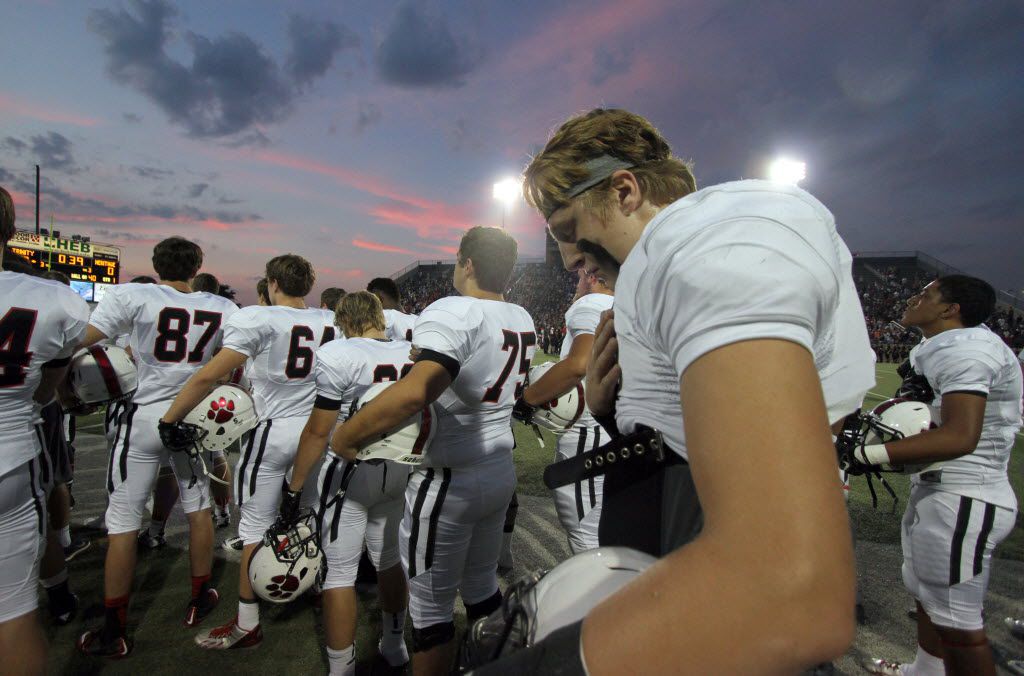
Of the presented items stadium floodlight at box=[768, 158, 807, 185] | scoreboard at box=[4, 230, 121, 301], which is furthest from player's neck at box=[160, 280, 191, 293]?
scoreboard at box=[4, 230, 121, 301]

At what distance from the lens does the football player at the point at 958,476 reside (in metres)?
2.96

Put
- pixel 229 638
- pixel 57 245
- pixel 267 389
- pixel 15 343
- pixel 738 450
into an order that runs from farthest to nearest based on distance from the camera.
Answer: pixel 57 245
pixel 267 389
pixel 229 638
pixel 15 343
pixel 738 450

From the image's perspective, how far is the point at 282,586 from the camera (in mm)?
3008

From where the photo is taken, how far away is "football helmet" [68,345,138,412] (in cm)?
383

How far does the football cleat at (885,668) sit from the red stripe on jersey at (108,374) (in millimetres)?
5527

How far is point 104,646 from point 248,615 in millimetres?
879

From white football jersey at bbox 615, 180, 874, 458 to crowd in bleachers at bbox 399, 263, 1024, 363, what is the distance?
25.8m

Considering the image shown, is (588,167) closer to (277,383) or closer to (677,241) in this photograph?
(677,241)

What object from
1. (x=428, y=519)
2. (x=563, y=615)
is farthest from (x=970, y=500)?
(x=563, y=615)

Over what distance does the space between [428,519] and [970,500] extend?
127 inches

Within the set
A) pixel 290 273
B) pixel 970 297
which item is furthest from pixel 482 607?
pixel 970 297

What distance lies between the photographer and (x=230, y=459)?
7336 mm

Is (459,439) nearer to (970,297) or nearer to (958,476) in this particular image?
(958,476)

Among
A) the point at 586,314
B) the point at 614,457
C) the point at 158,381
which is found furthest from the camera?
the point at 158,381
